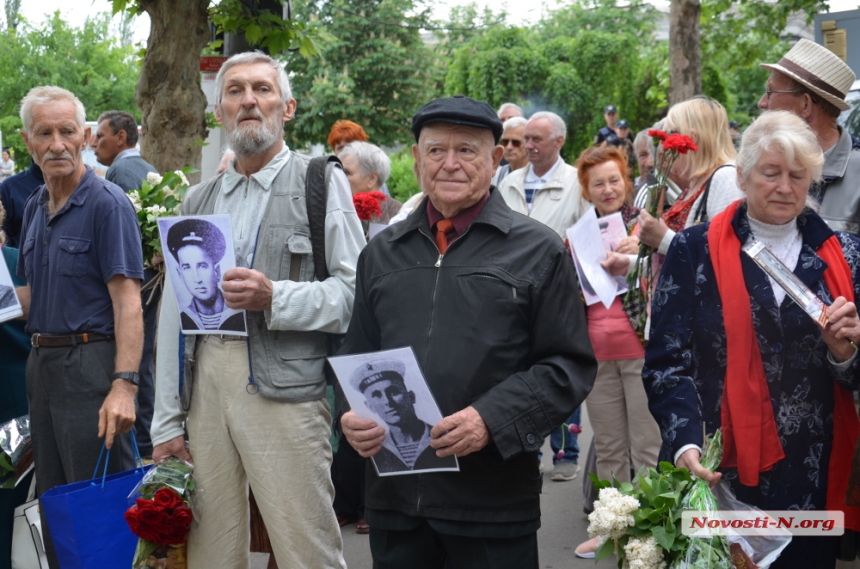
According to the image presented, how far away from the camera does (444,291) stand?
2.98 meters

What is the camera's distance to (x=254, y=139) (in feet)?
12.4

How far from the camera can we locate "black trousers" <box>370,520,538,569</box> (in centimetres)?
292

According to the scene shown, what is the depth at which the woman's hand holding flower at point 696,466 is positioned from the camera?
9.75 feet

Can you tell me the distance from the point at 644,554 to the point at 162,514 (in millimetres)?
1743

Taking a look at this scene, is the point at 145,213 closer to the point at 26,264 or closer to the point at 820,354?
the point at 26,264

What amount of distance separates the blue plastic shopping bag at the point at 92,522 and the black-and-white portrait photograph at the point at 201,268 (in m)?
0.76

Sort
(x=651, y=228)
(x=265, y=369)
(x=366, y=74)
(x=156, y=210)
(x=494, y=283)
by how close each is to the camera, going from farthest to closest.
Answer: (x=366, y=74)
(x=156, y=210)
(x=651, y=228)
(x=265, y=369)
(x=494, y=283)

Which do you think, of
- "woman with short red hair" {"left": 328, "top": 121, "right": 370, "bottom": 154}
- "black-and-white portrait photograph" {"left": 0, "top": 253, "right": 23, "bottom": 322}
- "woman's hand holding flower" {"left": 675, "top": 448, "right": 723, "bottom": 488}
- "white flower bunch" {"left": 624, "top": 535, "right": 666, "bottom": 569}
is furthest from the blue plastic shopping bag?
"woman with short red hair" {"left": 328, "top": 121, "right": 370, "bottom": 154}

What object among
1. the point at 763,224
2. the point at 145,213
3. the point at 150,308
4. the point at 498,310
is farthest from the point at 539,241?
the point at 150,308

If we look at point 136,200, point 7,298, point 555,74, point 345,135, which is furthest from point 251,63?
point 555,74

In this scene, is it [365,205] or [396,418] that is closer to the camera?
[396,418]

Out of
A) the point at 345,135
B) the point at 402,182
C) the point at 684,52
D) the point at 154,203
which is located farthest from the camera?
the point at 402,182

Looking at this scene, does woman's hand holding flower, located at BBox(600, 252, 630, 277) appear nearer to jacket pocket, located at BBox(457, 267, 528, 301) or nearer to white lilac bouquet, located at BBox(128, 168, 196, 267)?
white lilac bouquet, located at BBox(128, 168, 196, 267)

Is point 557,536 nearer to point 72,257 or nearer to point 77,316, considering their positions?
point 77,316
